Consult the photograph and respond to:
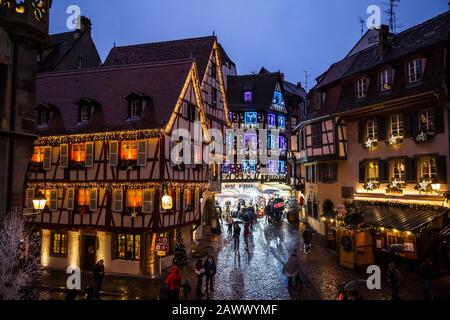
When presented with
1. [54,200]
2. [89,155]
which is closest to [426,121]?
[89,155]

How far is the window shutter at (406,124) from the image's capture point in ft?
70.7

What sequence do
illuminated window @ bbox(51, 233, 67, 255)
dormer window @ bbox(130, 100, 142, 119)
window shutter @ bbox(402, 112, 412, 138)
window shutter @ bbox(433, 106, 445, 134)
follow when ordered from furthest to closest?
illuminated window @ bbox(51, 233, 67, 255)
dormer window @ bbox(130, 100, 142, 119)
window shutter @ bbox(402, 112, 412, 138)
window shutter @ bbox(433, 106, 445, 134)

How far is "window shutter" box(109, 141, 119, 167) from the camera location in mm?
21500

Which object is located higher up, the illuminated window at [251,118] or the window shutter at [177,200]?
the illuminated window at [251,118]

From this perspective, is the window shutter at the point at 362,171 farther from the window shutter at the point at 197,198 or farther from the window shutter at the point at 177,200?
the window shutter at the point at 177,200

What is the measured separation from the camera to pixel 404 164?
21844 mm

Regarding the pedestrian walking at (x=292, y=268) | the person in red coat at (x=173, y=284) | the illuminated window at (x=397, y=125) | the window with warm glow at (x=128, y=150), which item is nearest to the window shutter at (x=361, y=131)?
the illuminated window at (x=397, y=125)

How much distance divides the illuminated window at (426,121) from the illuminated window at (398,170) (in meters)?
2.38

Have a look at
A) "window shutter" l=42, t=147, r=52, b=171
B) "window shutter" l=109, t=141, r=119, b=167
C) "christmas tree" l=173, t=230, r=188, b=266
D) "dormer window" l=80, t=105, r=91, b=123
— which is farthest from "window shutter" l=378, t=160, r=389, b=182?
"window shutter" l=42, t=147, r=52, b=171

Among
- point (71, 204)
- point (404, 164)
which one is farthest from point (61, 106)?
point (404, 164)

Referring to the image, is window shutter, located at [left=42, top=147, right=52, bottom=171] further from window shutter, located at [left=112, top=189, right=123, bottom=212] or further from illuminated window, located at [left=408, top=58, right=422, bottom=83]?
illuminated window, located at [left=408, top=58, right=422, bottom=83]

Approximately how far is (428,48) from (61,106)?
22.1 m

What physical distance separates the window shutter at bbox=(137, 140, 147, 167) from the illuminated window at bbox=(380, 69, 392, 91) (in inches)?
584
